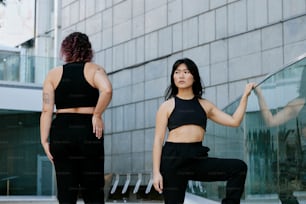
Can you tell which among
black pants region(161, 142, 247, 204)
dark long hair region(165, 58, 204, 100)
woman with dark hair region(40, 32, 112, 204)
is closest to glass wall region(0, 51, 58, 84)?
woman with dark hair region(40, 32, 112, 204)

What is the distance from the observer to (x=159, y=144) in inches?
152

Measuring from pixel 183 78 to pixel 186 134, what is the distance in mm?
349

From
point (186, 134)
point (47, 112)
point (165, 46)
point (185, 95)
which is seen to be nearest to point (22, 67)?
point (165, 46)

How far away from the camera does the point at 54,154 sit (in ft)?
13.1

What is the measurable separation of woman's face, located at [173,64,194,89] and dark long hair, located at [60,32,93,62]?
0.60 meters

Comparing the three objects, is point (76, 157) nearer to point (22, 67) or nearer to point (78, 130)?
point (78, 130)

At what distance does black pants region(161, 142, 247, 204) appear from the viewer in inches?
147

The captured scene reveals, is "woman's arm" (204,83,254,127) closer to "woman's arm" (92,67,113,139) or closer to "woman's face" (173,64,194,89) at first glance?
"woman's face" (173,64,194,89)

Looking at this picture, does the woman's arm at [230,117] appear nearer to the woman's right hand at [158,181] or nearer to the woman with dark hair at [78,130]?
the woman's right hand at [158,181]

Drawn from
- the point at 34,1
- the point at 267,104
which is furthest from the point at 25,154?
the point at 267,104

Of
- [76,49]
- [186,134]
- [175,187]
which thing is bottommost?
[175,187]

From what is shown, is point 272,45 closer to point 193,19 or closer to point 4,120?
point 193,19

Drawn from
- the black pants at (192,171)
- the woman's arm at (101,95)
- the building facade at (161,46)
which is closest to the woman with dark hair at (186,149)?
the black pants at (192,171)

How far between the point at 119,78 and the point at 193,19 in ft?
12.8
